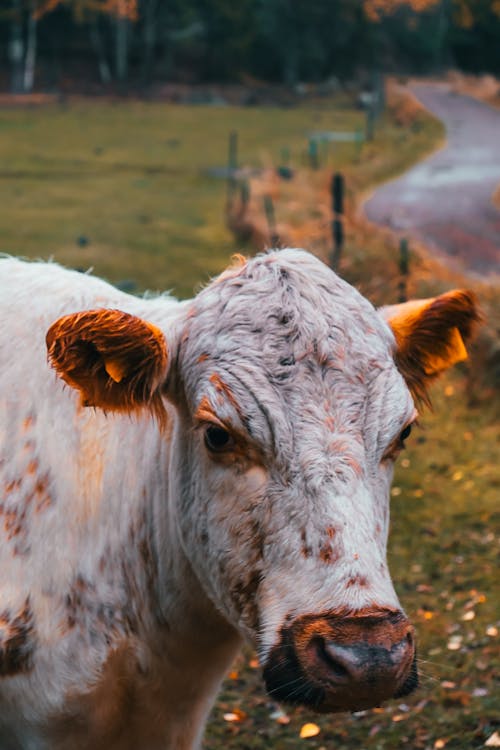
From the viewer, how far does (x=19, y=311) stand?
4203 millimetres

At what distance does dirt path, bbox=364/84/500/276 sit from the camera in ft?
49.1

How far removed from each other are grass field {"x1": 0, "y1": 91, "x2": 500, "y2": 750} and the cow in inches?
25.7

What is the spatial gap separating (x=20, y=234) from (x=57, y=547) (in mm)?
17070

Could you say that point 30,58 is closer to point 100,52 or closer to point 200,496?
point 100,52

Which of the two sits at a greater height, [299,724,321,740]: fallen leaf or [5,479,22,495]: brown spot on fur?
[5,479,22,495]: brown spot on fur

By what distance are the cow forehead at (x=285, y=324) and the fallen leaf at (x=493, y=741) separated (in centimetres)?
285

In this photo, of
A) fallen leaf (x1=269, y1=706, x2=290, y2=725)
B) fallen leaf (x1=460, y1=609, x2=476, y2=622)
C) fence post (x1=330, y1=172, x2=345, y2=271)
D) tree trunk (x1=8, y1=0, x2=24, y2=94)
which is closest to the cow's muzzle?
fallen leaf (x1=269, y1=706, x2=290, y2=725)

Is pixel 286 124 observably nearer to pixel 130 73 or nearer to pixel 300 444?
pixel 130 73

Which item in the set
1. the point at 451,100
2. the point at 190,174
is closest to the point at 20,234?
the point at 190,174

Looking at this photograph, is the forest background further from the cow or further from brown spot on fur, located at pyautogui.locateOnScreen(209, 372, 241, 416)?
brown spot on fur, located at pyautogui.locateOnScreen(209, 372, 241, 416)

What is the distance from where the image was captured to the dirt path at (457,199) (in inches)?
589

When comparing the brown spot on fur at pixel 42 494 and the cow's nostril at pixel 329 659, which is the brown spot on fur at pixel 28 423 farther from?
the cow's nostril at pixel 329 659

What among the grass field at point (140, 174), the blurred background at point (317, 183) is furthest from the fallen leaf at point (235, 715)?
the grass field at point (140, 174)

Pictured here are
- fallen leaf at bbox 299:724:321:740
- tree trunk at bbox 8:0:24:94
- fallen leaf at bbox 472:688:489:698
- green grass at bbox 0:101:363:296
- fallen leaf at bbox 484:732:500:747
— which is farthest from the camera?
tree trunk at bbox 8:0:24:94
